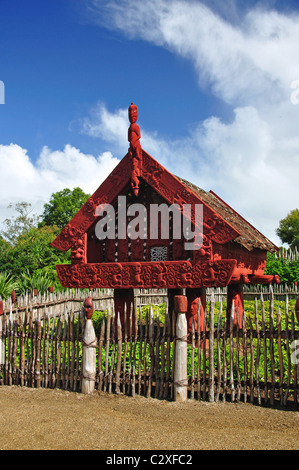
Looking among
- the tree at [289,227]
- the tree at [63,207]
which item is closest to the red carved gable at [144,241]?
the tree at [63,207]

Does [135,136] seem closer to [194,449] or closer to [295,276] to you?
[194,449]

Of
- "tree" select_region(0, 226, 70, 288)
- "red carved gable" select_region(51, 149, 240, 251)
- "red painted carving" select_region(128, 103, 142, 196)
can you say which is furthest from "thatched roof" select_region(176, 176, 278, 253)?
"tree" select_region(0, 226, 70, 288)

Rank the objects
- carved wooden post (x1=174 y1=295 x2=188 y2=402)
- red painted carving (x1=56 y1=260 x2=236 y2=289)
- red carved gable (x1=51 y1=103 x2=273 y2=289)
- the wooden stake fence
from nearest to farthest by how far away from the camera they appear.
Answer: the wooden stake fence < carved wooden post (x1=174 y1=295 x2=188 y2=402) < red painted carving (x1=56 y1=260 x2=236 y2=289) < red carved gable (x1=51 y1=103 x2=273 y2=289)

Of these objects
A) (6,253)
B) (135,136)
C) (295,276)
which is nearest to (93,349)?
(135,136)

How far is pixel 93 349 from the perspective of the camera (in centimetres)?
714

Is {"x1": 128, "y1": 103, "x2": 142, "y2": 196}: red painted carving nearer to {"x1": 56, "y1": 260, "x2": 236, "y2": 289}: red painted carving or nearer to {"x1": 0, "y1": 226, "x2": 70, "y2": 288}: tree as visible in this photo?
{"x1": 56, "y1": 260, "x2": 236, "y2": 289}: red painted carving

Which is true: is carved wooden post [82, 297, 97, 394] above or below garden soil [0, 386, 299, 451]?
above

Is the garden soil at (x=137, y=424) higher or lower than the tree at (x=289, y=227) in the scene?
lower

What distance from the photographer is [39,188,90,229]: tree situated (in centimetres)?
4672

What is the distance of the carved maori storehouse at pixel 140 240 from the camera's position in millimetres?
7500

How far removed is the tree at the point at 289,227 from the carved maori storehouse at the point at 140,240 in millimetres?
41960

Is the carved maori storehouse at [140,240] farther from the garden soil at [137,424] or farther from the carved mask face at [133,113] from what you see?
the garden soil at [137,424]

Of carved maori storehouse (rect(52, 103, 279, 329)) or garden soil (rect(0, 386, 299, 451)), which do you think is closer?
garden soil (rect(0, 386, 299, 451))

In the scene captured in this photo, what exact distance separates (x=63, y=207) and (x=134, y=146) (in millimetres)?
39767
